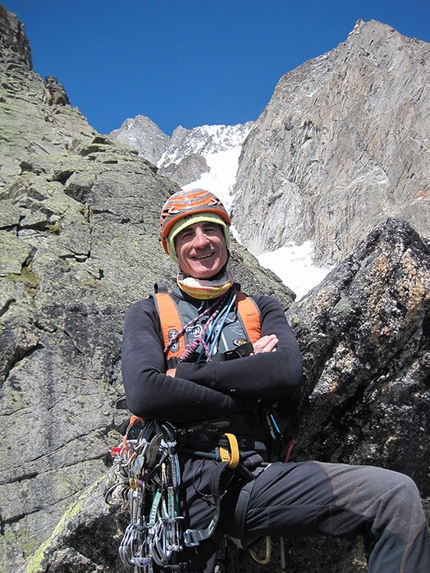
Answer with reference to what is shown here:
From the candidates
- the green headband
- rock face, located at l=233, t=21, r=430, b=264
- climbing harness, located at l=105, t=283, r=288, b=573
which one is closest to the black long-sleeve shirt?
climbing harness, located at l=105, t=283, r=288, b=573

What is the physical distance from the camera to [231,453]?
10.6 feet

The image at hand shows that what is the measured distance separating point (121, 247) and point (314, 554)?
23.3 ft

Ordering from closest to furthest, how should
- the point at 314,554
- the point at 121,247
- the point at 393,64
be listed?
1. the point at 314,554
2. the point at 121,247
3. the point at 393,64

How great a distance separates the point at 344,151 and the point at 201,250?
93845 millimetres

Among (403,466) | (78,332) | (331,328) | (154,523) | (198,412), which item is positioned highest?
(78,332)

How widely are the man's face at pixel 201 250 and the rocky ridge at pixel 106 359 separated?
1.00 m

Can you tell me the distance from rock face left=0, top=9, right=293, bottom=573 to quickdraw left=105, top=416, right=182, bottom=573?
143 centimetres

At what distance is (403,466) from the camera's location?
4102 millimetres

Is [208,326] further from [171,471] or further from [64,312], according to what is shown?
[64,312]

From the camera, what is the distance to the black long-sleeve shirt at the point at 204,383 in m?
3.22

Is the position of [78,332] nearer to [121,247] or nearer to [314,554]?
[121,247]

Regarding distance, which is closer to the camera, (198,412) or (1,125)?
(198,412)

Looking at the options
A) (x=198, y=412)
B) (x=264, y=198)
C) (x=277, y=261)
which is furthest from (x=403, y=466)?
(x=264, y=198)

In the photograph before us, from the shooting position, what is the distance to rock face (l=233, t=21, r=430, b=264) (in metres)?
75.2
